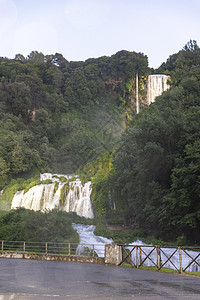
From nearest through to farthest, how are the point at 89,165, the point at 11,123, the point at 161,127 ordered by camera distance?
the point at 161,127 → the point at 89,165 → the point at 11,123

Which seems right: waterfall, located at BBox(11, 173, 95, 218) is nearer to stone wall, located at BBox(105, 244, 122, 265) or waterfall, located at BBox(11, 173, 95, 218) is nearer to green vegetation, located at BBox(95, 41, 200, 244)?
green vegetation, located at BBox(95, 41, 200, 244)

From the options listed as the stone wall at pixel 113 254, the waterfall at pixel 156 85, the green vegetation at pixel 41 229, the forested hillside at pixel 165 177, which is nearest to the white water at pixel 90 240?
the green vegetation at pixel 41 229

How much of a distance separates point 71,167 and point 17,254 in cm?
6230

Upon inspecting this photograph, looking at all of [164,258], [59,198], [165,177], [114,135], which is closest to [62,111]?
[114,135]

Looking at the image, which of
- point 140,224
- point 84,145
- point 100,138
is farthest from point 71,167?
point 140,224

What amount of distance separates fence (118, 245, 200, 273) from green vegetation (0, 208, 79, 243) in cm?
747

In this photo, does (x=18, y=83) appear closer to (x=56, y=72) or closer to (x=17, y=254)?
(x=56, y=72)

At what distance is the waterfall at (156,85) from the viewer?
8696cm

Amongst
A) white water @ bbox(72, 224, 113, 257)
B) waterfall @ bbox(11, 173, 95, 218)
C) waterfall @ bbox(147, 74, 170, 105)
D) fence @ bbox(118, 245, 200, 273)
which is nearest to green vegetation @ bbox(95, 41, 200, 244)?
fence @ bbox(118, 245, 200, 273)

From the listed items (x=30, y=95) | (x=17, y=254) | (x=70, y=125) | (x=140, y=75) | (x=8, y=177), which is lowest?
(x=17, y=254)

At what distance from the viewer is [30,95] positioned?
93438 millimetres

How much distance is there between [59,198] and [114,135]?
43.8 metres

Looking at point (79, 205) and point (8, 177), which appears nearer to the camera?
point (79, 205)

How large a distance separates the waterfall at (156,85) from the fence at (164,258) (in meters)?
64.3
